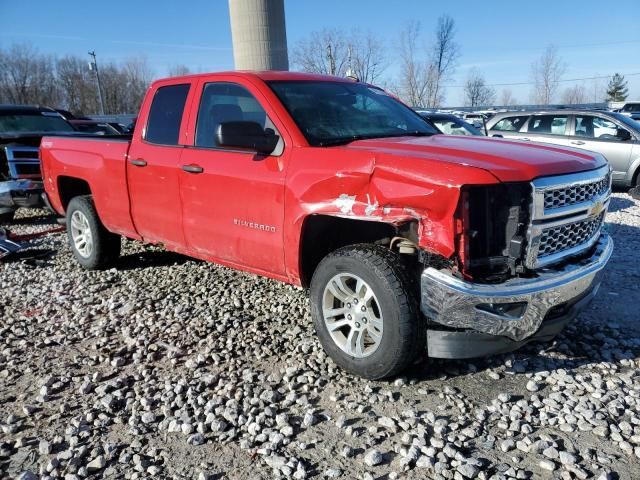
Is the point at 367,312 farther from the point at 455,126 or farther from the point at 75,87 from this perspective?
the point at 75,87

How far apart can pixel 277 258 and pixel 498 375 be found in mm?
1654

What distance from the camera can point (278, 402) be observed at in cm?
306

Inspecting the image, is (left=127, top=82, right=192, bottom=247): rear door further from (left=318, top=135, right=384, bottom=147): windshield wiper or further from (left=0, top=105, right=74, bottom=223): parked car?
(left=0, top=105, right=74, bottom=223): parked car

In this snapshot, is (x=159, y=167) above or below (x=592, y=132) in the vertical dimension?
above

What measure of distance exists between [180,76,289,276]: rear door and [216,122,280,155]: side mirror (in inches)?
2.8

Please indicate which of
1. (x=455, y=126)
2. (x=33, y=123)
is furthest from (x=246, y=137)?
(x=455, y=126)

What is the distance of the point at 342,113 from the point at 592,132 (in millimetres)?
8675

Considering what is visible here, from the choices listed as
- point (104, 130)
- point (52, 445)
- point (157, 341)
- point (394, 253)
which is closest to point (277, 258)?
point (394, 253)

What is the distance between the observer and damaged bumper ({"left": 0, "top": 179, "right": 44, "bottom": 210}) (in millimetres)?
7547

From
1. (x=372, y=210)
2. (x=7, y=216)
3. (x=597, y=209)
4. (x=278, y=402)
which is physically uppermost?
(x=372, y=210)

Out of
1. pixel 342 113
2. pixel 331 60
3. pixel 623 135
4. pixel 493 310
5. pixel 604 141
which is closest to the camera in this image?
pixel 493 310

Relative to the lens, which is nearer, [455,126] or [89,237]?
[89,237]

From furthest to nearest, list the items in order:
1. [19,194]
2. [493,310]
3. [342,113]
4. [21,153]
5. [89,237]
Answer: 1. [21,153]
2. [19,194]
3. [89,237]
4. [342,113]
5. [493,310]

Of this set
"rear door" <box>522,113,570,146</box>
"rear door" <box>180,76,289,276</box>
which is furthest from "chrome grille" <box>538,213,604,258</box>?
"rear door" <box>522,113,570,146</box>
